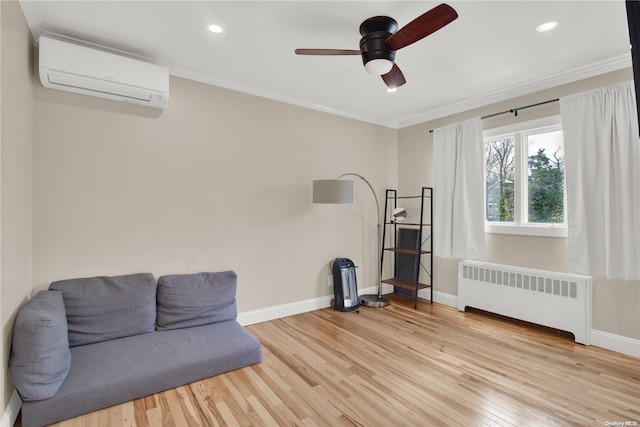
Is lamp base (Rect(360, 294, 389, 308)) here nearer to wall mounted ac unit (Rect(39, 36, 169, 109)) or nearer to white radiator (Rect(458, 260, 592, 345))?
white radiator (Rect(458, 260, 592, 345))

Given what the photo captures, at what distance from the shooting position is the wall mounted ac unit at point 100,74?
2.33m

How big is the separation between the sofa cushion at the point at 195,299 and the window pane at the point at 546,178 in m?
3.42

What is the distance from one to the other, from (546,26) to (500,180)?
189 cm

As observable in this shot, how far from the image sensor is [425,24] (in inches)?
70.8

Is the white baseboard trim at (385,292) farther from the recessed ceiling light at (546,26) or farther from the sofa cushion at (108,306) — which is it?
the recessed ceiling light at (546,26)

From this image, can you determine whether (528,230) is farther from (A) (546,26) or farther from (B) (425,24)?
(B) (425,24)

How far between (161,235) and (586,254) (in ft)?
13.3

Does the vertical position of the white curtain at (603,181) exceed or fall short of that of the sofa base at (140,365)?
it exceeds it

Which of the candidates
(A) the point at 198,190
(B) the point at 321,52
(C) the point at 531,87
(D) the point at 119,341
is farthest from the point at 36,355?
(C) the point at 531,87

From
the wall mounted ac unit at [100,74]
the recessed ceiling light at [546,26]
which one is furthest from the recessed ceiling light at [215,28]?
the recessed ceiling light at [546,26]

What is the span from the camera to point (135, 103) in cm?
282

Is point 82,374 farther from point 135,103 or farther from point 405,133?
point 405,133

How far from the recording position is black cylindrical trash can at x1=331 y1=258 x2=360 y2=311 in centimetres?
396

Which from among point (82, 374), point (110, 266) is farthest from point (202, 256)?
point (82, 374)
